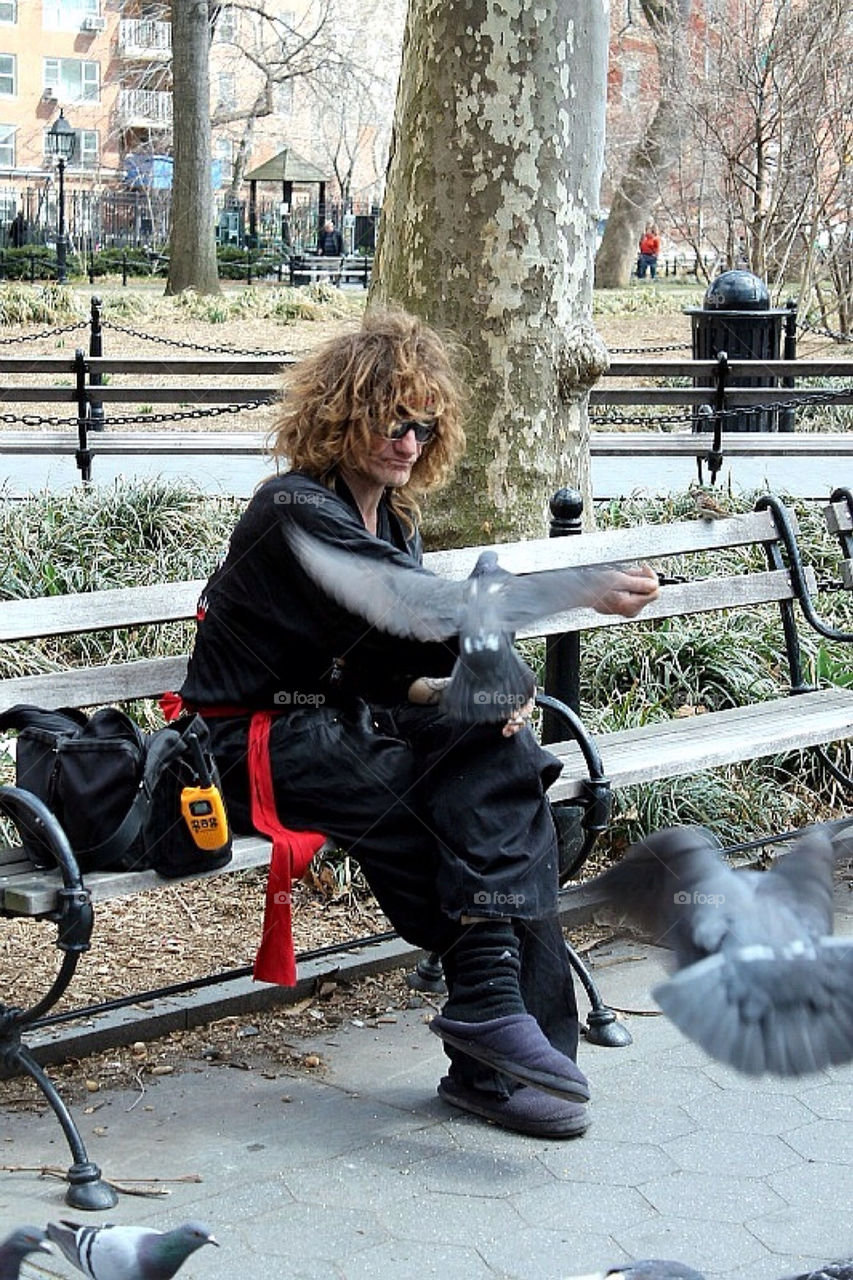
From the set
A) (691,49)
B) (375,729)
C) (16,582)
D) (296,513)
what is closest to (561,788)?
(375,729)

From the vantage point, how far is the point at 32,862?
3.69 metres

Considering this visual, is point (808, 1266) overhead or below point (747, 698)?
below

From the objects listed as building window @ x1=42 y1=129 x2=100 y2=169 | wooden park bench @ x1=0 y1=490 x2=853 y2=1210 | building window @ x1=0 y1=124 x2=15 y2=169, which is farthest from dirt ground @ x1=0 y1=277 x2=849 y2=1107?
building window @ x1=0 y1=124 x2=15 y2=169

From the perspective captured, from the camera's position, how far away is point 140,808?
11.8 feet

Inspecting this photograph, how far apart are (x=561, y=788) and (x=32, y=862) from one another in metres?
1.31

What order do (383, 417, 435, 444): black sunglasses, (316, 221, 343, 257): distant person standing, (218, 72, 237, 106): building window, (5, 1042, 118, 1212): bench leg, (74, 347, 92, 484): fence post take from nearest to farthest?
(5, 1042, 118, 1212): bench leg, (383, 417, 435, 444): black sunglasses, (74, 347, 92, 484): fence post, (316, 221, 343, 257): distant person standing, (218, 72, 237, 106): building window

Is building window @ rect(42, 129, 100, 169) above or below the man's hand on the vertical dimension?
above

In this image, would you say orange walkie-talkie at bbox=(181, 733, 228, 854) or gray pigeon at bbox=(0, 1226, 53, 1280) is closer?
gray pigeon at bbox=(0, 1226, 53, 1280)

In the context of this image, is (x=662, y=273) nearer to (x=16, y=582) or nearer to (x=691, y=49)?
(x=691, y=49)

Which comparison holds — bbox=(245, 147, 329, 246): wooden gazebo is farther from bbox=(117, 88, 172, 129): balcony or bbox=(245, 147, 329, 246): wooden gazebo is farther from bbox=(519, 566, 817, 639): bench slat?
bbox=(519, 566, 817, 639): bench slat

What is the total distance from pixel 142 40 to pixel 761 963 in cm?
5880

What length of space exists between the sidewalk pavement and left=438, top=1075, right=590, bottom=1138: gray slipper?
3cm

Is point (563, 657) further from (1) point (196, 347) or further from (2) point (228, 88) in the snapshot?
(2) point (228, 88)

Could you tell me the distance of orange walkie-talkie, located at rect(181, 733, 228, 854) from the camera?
3.58 m
